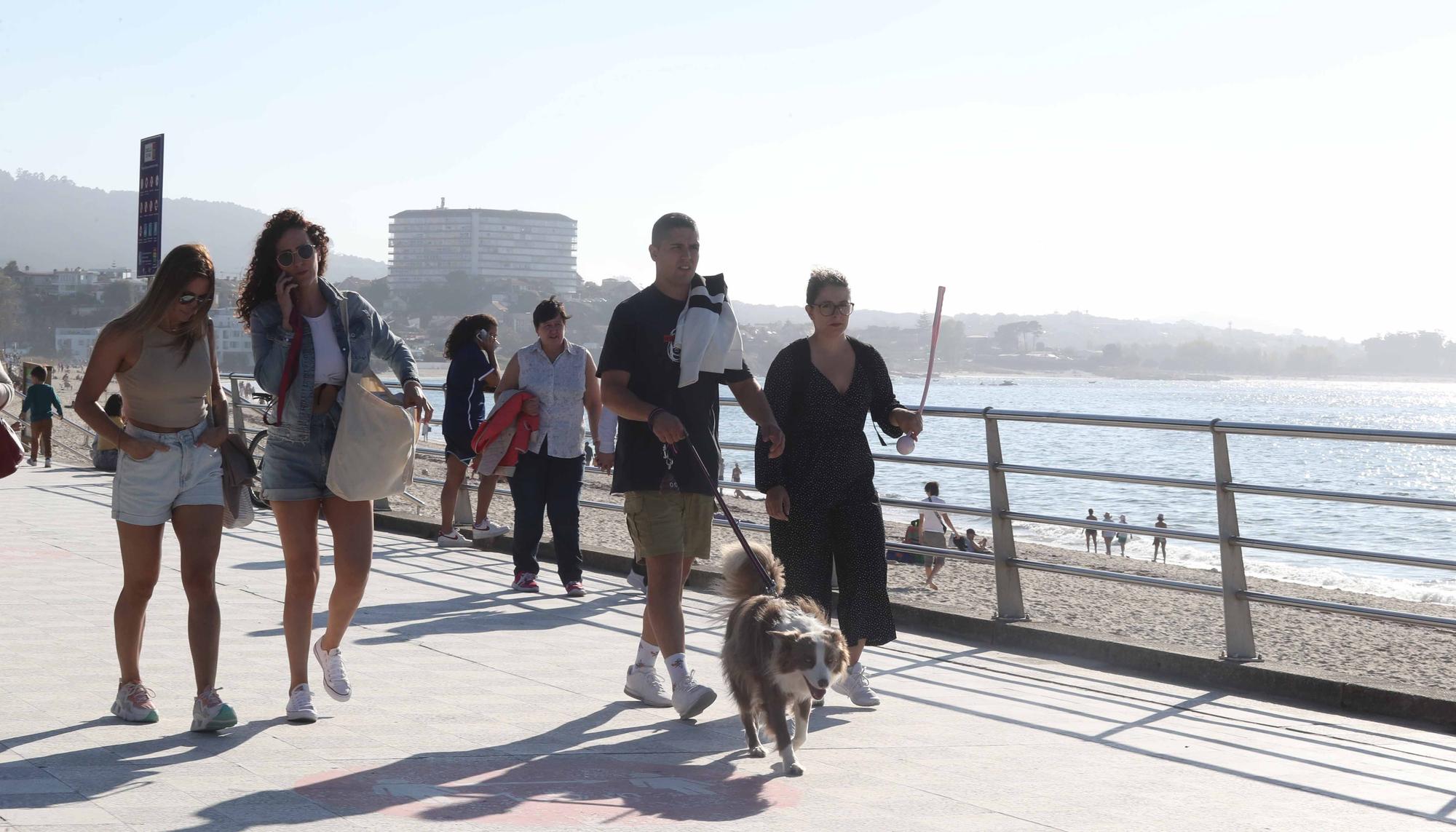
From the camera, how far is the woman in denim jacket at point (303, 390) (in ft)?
17.0

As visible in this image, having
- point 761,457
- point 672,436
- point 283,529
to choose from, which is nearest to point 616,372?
point 672,436

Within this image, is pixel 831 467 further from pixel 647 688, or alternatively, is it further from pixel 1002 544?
pixel 1002 544

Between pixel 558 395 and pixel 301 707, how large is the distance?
439 centimetres

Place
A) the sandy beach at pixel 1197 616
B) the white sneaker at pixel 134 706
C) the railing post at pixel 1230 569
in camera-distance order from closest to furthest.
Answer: the white sneaker at pixel 134 706
the railing post at pixel 1230 569
the sandy beach at pixel 1197 616

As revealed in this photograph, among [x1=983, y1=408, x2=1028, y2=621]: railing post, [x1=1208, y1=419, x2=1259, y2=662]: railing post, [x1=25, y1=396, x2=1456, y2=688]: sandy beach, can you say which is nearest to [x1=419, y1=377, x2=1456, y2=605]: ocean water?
[x1=983, y1=408, x2=1028, y2=621]: railing post

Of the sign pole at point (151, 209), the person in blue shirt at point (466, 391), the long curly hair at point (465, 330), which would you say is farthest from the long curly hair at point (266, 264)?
the sign pole at point (151, 209)

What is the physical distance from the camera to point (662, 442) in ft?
17.9

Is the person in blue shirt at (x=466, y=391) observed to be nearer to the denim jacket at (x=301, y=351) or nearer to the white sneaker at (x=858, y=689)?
the white sneaker at (x=858, y=689)

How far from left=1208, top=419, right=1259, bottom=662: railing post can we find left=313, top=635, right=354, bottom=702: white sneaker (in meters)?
4.00

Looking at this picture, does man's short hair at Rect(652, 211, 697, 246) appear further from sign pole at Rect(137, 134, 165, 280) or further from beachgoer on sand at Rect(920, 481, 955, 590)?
beachgoer on sand at Rect(920, 481, 955, 590)

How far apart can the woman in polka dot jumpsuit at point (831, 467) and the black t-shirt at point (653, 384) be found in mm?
556

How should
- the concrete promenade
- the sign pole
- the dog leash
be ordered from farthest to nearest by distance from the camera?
1. the sign pole
2. the dog leash
3. the concrete promenade

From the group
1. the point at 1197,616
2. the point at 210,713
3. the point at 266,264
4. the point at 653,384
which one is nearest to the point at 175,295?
the point at 266,264

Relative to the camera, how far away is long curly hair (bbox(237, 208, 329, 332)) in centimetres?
521
